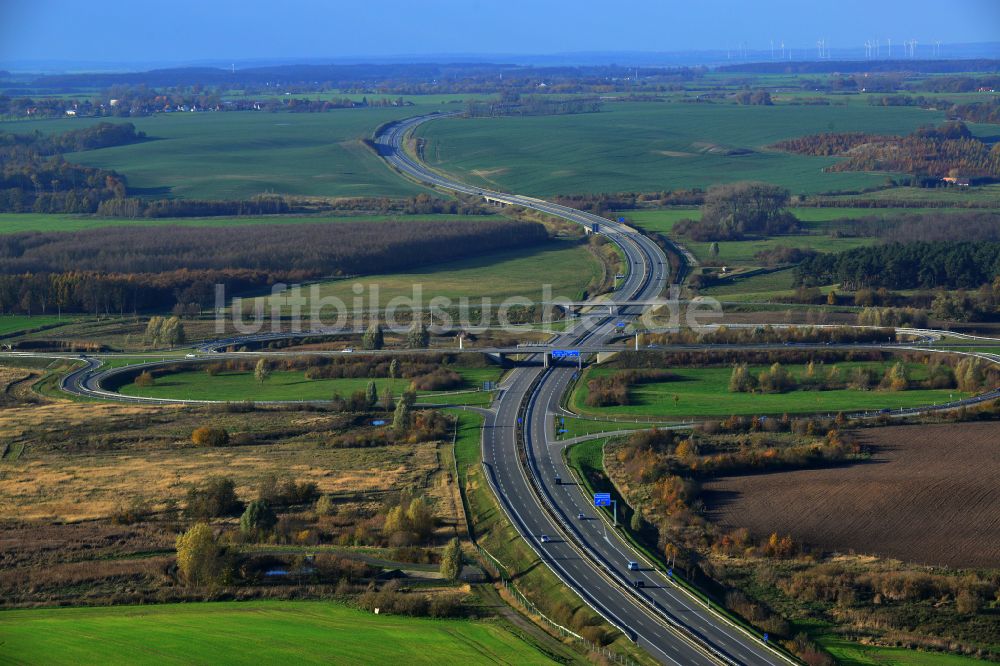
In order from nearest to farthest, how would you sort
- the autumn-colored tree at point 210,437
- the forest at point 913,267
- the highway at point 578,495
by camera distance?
the highway at point 578,495 < the autumn-colored tree at point 210,437 < the forest at point 913,267

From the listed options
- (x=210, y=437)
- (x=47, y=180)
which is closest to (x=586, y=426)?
(x=210, y=437)

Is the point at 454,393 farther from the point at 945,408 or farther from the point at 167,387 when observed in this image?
the point at 945,408

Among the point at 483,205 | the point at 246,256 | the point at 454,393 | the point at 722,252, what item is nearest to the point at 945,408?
the point at 454,393

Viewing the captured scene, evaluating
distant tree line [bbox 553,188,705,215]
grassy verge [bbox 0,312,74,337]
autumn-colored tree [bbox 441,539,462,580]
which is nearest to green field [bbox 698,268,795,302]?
distant tree line [bbox 553,188,705,215]

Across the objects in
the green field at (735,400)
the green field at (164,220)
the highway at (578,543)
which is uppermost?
the green field at (164,220)

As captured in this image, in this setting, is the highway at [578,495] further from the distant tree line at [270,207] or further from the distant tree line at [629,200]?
the distant tree line at [270,207]

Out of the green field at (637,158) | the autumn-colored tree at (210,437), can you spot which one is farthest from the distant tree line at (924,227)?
the autumn-colored tree at (210,437)
